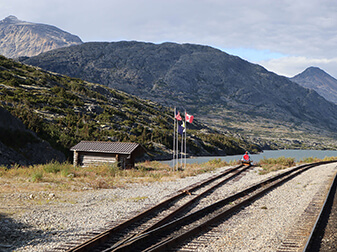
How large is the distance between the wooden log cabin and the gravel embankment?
8654 mm

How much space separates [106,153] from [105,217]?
1491 cm

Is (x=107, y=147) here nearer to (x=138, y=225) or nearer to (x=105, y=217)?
(x=105, y=217)

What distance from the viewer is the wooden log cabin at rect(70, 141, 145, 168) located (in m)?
24.1

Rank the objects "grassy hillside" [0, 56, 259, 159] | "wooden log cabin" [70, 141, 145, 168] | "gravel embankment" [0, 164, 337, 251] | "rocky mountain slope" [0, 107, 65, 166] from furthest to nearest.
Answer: "grassy hillside" [0, 56, 259, 159] → "wooden log cabin" [70, 141, 145, 168] → "rocky mountain slope" [0, 107, 65, 166] → "gravel embankment" [0, 164, 337, 251]

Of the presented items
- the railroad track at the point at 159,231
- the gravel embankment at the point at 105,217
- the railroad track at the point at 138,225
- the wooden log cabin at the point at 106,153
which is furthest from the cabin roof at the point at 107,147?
the railroad track at the point at 159,231

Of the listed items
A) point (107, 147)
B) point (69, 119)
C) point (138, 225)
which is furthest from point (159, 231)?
point (69, 119)

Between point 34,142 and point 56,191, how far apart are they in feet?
43.6

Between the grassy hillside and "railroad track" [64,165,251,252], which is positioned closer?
"railroad track" [64,165,251,252]

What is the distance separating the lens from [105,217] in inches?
389

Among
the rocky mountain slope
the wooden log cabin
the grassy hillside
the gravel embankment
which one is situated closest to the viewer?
the gravel embankment

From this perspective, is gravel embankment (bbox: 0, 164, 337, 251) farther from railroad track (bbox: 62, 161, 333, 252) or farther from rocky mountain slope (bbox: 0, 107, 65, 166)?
rocky mountain slope (bbox: 0, 107, 65, 166)

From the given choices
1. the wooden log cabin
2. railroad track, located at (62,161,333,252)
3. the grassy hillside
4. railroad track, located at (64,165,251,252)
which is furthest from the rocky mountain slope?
railroad track, located at (62,161,333,252)

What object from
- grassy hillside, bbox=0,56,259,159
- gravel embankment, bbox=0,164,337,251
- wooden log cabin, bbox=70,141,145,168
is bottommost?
gravel embankment, bbox=0,164,337,251

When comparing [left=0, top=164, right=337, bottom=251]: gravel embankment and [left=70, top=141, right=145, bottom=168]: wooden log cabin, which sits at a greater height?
[left=70, top=141, right=145, bottom=168]: wooden log cabin
